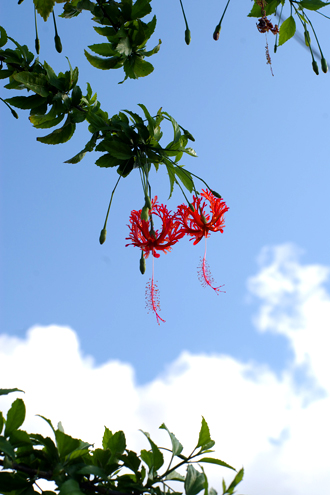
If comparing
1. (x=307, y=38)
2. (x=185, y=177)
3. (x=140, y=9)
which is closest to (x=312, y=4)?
(x=307, y=38)

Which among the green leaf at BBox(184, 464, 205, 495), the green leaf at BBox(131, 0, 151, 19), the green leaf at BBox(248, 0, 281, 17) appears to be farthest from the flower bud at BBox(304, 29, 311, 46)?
the green leaf at BBox(184, 464, 205, 495)

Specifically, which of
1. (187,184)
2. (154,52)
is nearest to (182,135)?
(187,184)

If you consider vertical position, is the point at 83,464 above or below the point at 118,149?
below

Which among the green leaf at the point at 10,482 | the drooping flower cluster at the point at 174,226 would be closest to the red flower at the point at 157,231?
the drooping flower cluster at the point at 174,226

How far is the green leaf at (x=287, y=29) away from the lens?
2104 mm

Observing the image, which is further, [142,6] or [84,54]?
[84,54]

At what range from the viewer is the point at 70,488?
95 cm

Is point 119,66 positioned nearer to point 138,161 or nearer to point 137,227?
point 138,161

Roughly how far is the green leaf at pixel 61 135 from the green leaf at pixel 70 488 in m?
1.55

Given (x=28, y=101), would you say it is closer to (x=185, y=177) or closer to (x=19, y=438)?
(x=185, y=177)

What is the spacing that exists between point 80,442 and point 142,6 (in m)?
1.64

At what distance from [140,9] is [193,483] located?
5.68 feet

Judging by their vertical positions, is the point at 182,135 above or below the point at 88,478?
above

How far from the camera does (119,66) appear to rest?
6.79ft
